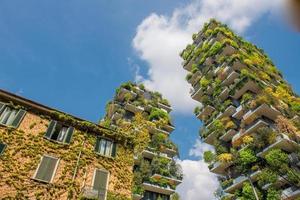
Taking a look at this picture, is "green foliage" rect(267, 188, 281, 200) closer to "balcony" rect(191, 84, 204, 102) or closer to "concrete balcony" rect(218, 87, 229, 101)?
"concrete balcony" rect(218, 87, 229, 101)

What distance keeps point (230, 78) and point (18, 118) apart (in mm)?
31296

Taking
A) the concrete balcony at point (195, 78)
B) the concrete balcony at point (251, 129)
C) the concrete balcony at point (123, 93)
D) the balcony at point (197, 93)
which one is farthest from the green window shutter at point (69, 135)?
the concrete balcony at point (195, 78)

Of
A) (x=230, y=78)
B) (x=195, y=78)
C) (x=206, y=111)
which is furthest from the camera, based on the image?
(x=195, y=78)

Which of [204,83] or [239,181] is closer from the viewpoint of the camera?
[239,181]

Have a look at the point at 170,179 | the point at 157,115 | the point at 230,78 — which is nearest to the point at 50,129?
the point at 170,179

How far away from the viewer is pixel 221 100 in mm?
41250

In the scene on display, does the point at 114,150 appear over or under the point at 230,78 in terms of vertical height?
under

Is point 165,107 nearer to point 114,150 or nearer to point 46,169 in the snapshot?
point 114,150

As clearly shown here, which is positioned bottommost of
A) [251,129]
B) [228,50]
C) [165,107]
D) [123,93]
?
[251,129]

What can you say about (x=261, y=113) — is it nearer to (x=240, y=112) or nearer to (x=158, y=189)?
(x=240, y=112)

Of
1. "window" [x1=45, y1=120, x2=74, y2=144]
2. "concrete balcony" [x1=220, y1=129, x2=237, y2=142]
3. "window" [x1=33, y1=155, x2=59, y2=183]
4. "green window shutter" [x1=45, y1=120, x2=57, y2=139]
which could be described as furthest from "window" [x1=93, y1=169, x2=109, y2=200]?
"concrete balcony" [x1=220, y1=129, x2=237, y2=142]

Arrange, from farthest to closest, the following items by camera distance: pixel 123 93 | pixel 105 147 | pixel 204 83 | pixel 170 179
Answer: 1. pixel 123 93
2. pixel 204 83
3. pixel 170 179
4. pixel 105 147

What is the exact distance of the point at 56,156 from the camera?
62.5 ft

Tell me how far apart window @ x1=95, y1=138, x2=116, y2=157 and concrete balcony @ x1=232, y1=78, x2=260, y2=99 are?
2291 centimetres
